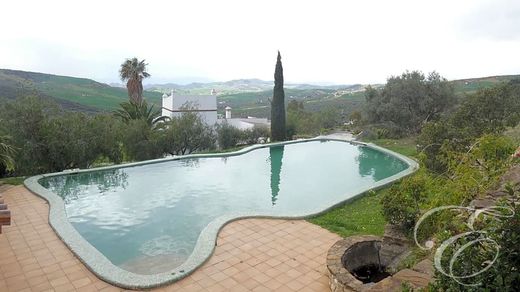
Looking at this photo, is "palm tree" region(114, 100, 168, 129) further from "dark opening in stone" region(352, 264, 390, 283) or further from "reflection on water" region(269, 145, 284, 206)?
"dark opening in stone" region(352, 264, 390, 283)

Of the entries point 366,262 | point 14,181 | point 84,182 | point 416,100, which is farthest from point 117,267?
point 416,100

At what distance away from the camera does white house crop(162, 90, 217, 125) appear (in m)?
25.7

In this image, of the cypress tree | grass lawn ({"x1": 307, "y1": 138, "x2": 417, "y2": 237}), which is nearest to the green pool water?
grass lawn ({"x1": 307, "y1": 138, "x2": 417, "y2": 237})

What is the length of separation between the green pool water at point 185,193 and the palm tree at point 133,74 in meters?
16.8

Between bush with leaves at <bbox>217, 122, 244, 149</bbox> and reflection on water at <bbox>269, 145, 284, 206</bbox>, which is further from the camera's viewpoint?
bush with leaves at <bbox>217, 122, 244, 149</bbox>

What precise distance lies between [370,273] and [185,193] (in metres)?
6.02

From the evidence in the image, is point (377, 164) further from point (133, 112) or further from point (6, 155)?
point (133, 112)

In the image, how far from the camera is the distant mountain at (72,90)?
43719 mm

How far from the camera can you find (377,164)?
1413 cm

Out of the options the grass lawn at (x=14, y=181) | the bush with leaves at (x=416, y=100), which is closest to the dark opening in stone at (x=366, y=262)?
the grass lawn at (x=14, y=181)

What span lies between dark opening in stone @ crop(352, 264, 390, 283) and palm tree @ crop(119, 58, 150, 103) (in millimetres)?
26303

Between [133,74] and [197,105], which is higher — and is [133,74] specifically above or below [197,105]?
above

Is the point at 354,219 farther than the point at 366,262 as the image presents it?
Yes

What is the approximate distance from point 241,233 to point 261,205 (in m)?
2.62
